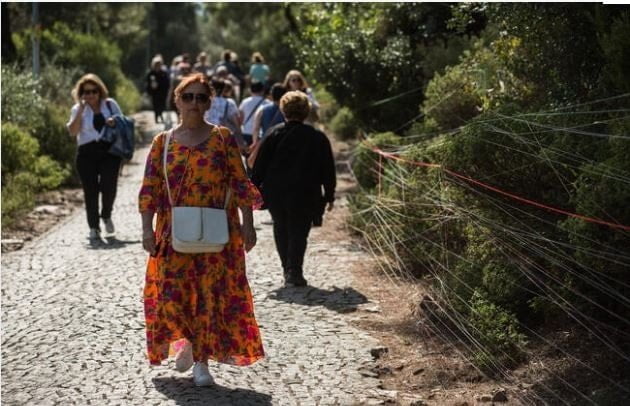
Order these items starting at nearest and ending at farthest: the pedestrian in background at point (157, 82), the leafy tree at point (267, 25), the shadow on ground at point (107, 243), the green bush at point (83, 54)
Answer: the shadow on ground at point (107, 243)
the pedestrian in background at point (157, 82)
the green bush at point (83, 54)
the leafy tree at point (267, 25)

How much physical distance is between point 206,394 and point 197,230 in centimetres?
98

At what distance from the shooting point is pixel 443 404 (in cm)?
681

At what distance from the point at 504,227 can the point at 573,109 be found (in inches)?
54.1

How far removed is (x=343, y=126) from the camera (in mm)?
24078

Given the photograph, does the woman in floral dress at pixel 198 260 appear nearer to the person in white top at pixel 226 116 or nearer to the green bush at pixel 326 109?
the person in white top at pixel 226 116

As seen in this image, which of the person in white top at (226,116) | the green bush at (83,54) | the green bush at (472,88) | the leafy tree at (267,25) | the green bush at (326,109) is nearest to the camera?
the green bush at (472,88)

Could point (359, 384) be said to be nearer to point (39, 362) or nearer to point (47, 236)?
point (39, 362)

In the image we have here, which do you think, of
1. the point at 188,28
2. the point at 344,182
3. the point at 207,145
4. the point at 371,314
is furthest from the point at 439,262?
the point at 188,28

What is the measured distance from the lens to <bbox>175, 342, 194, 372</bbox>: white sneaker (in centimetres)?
712

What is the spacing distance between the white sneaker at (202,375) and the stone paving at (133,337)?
0.05 metres

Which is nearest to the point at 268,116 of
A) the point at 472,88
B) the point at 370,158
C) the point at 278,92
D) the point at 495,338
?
the point at 278,92

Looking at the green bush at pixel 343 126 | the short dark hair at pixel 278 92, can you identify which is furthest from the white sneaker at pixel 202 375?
the green bush at pixel 343 126

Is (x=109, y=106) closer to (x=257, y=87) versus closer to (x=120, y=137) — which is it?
(x=120, y=137)

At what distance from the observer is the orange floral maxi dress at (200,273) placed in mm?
6945
